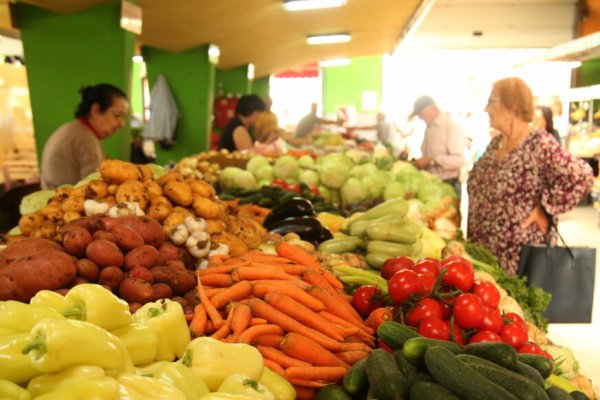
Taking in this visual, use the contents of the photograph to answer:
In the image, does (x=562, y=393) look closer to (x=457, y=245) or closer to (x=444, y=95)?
(x=457, y=245)

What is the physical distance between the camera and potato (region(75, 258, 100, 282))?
7.59ft

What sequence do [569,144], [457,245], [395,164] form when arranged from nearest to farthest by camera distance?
1. [457,245]
2. [395,164]
3. [569,144]

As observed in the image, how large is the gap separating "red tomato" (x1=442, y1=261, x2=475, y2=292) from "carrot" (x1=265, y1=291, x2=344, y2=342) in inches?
24.4

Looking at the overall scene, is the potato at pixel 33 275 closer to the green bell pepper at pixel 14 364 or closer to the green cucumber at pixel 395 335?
the green bell pepper at pixel 14 364

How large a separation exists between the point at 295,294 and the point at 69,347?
1241 mm

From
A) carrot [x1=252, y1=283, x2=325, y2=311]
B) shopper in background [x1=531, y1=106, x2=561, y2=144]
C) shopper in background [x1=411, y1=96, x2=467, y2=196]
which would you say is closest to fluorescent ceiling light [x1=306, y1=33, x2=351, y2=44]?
shopper in background [x1=411, y1=96, x2=467, y2=196]

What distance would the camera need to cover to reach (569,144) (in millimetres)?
12023

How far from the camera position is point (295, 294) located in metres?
2.46

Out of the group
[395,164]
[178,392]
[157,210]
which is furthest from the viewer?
[395,164]

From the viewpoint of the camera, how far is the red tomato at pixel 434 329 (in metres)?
2.27

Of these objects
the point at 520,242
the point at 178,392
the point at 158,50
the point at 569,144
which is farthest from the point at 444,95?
the point at 178,392

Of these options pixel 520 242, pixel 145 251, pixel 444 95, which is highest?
pixel 444 95

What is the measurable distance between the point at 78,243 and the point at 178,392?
1.15 meters

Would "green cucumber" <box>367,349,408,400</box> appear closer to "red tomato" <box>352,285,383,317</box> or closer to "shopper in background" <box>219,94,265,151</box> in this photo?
"red tomato" <box>352,285,383,317</box>
